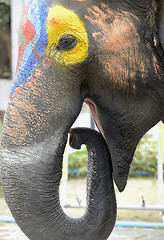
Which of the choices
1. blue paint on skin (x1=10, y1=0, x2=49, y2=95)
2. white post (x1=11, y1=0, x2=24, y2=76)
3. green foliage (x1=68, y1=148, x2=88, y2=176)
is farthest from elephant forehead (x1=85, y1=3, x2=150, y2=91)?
green foliage (x1=68, y1=148, x2=88, y2=176)

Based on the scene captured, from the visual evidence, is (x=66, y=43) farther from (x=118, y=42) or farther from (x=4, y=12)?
(x=4, y=12)

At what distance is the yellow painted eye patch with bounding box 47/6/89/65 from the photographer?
1.29m

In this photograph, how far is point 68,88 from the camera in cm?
129

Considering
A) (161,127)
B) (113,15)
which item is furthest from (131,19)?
(161,127)

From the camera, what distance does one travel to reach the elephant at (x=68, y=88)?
1208mm

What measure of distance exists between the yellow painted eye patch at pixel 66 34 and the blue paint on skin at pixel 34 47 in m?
0.02

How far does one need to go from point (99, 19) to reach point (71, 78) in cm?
19

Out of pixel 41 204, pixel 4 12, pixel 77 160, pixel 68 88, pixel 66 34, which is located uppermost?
pixel 66 34

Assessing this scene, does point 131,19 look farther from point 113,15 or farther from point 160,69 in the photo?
point 160,69

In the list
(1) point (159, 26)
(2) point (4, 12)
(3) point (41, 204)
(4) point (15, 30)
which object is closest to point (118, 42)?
(1) point (159, 26)

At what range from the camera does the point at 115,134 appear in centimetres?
148

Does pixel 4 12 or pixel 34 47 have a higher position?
pixel 34 47

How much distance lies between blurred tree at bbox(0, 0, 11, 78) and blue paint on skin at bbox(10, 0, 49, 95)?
13.7 feet

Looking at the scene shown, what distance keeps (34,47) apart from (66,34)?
96mm
